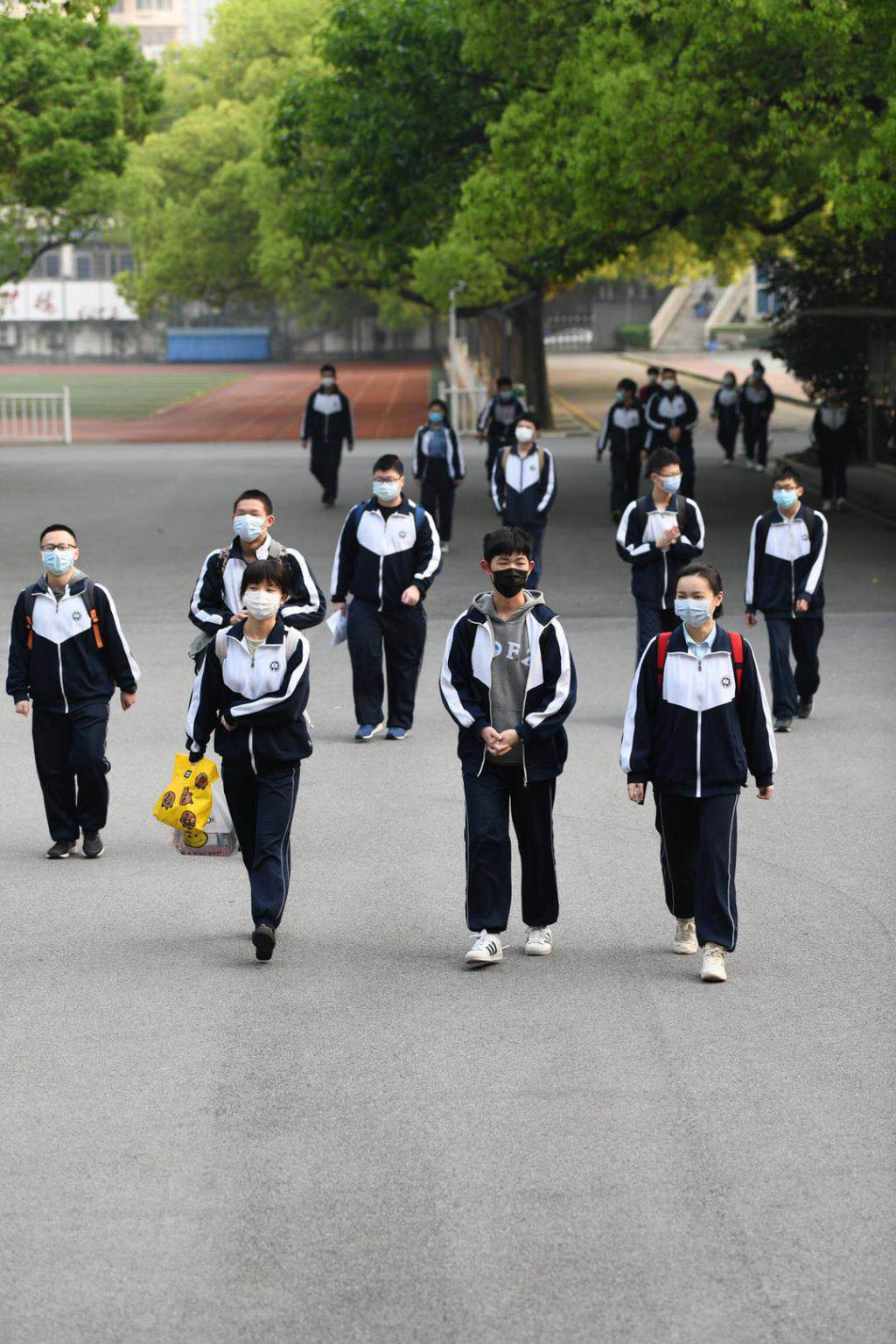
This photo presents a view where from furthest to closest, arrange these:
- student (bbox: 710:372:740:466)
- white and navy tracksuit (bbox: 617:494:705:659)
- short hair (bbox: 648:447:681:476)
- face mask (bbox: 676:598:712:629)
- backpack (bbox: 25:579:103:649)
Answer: student (bbox: 710:372:740:466) → white and navy tracksuit (bbox: 617:494:705:659) → short hair (bbox: 648:447:681:476) → backpack (bbox: 25:579:103:649) → face mask (bbox: 676:598:712:629)

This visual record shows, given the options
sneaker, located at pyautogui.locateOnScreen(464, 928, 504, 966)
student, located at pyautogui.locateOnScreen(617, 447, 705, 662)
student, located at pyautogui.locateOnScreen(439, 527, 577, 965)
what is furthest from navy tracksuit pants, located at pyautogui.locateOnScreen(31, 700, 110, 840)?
student, located at pyautogui.locateOnScreen(617, 447, 705, 662)

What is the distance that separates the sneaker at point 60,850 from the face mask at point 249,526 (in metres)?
1.78

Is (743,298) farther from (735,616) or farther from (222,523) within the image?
(735,616)

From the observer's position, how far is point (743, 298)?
277 ft

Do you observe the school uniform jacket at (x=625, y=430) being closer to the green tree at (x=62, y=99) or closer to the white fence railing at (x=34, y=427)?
the green tree at (x=62, y=99)

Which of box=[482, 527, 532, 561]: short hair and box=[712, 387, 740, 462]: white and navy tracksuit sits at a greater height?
Result: box=[482, 527, 532, 561]: short hair

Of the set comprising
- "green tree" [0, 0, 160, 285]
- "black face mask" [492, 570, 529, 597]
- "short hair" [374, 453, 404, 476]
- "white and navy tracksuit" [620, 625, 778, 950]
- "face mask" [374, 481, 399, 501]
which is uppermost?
"green tree" [0, 0, 160, 285]

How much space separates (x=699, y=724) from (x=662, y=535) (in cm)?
550

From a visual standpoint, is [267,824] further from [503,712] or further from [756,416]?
[756,416]

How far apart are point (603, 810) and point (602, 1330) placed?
19.5 ft

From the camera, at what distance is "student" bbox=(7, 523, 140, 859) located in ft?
31.6

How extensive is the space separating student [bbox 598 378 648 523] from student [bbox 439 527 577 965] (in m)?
16.6

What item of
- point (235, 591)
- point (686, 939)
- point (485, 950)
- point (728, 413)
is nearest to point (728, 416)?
point (728, 413)

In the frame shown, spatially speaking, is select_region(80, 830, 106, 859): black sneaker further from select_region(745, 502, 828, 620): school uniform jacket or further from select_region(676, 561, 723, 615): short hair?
select_region(745, 502, 828, 620): school uniform jacket
